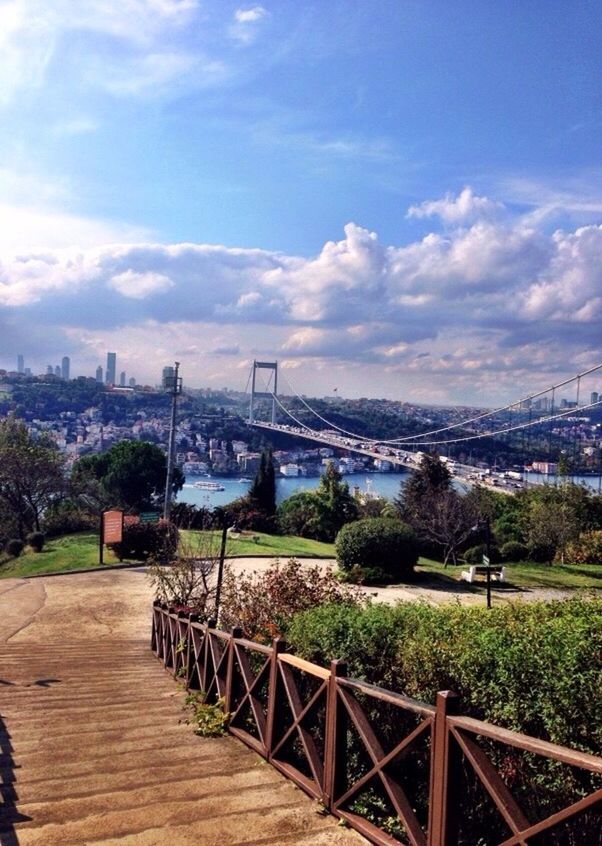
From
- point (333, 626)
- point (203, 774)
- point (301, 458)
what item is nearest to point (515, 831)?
point (203, 774)

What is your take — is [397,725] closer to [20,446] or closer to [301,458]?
[20,446]

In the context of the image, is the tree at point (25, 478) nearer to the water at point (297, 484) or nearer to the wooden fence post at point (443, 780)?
the water at point (297, 484)

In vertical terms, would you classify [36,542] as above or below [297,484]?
above

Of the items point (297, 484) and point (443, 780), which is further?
point (297, 484)

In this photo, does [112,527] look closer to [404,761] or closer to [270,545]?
[270,545]

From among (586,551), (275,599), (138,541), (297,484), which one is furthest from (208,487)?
(275,599)

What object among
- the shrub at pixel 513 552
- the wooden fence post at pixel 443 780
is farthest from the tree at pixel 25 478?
the wooden fence post at pixel 443 780

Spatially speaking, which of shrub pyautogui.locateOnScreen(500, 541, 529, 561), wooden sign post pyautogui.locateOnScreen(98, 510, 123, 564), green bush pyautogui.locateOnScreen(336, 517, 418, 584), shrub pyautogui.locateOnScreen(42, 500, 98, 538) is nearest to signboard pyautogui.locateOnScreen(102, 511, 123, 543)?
wooden sign post pyautogui.locateOnScreen(98, 510, 123, 564)
